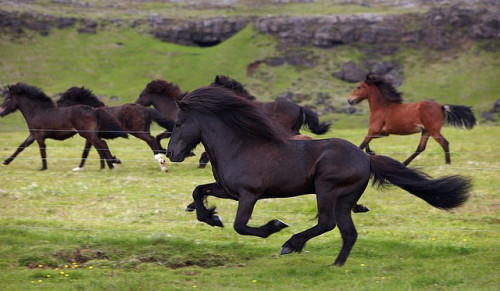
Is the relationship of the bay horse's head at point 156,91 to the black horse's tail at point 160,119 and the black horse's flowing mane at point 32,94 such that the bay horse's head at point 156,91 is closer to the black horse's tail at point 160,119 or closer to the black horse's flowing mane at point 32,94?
the black horse's tail at point 160,119

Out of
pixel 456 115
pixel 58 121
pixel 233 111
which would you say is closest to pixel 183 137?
pixel 233 111

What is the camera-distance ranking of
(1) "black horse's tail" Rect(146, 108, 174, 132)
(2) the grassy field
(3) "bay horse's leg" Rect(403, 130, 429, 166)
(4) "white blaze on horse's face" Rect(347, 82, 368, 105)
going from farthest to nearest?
1. (4) "white blaze on horse's face" Rect(347, 82, 368, 105)
2. (1) "black horse's tail" Rect(146, 108, 174, 132)
3. (3) "bay horse's leg" Rect(403, 130, 429, 166)
4. (2) the grassy field

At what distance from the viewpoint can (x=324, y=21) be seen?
69688 mm

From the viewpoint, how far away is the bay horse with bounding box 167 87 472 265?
7.74 meters

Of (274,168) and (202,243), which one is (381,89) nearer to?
(202,243)

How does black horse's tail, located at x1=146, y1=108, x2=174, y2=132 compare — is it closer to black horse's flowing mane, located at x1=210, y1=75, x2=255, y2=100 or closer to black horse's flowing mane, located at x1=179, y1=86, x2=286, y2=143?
black horse's flowing mane, located at x1=210, y1=75, x2=255, y2=100

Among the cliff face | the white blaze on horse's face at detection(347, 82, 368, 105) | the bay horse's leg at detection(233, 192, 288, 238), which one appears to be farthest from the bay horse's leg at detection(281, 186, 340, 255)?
the cliff face

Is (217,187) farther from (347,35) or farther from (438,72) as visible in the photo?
(347,35)

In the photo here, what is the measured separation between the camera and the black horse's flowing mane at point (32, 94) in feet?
58.6

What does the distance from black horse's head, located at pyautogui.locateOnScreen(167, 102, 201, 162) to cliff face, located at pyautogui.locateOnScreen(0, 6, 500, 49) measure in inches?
2367

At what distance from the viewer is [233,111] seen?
27.2 feet

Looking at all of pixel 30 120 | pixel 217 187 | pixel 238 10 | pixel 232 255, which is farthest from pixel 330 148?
pixel 238 10

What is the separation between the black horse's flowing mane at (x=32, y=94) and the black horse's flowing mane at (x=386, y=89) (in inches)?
343

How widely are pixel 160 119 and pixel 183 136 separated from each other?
936cm
